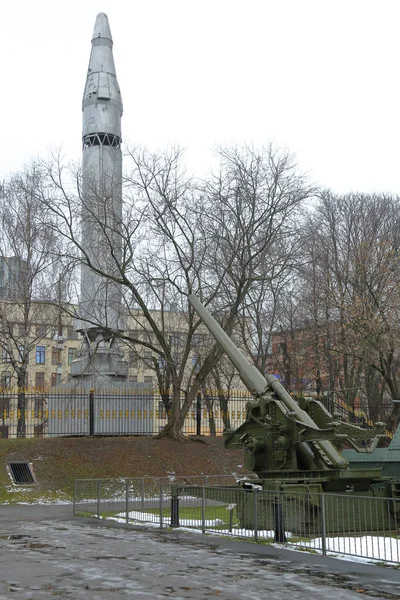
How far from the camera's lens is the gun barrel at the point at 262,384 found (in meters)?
16.4

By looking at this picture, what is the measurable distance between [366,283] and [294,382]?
8959 millimetres

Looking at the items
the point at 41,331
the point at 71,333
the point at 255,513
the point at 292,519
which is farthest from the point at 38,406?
the point at 71,333

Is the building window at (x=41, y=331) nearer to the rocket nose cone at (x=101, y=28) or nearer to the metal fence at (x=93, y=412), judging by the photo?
the metal fence at (x=93, y=412)

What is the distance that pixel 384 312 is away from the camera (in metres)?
32.2

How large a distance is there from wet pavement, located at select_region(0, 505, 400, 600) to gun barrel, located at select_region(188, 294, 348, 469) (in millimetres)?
3442

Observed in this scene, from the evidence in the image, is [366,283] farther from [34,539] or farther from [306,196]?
[34,539]

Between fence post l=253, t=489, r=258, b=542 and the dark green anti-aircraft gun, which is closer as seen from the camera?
fence post l=253, t=489, r=258, b=542

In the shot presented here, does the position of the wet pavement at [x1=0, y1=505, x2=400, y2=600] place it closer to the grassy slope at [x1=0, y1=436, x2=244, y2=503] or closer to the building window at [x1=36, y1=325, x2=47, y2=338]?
the grassy slope at [x1=0, y1=436, x2=244, y2=503]

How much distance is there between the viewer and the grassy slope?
25031mm

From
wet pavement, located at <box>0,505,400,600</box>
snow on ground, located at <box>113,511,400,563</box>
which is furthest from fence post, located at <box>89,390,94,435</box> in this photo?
wet pavement, located at <box>0,505,400,600</box>

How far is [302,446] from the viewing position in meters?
16.5

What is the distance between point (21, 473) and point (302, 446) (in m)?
11.9

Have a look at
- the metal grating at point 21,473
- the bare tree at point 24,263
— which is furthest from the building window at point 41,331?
the metal grating at point 21,473

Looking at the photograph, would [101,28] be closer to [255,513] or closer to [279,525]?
[255,513]
